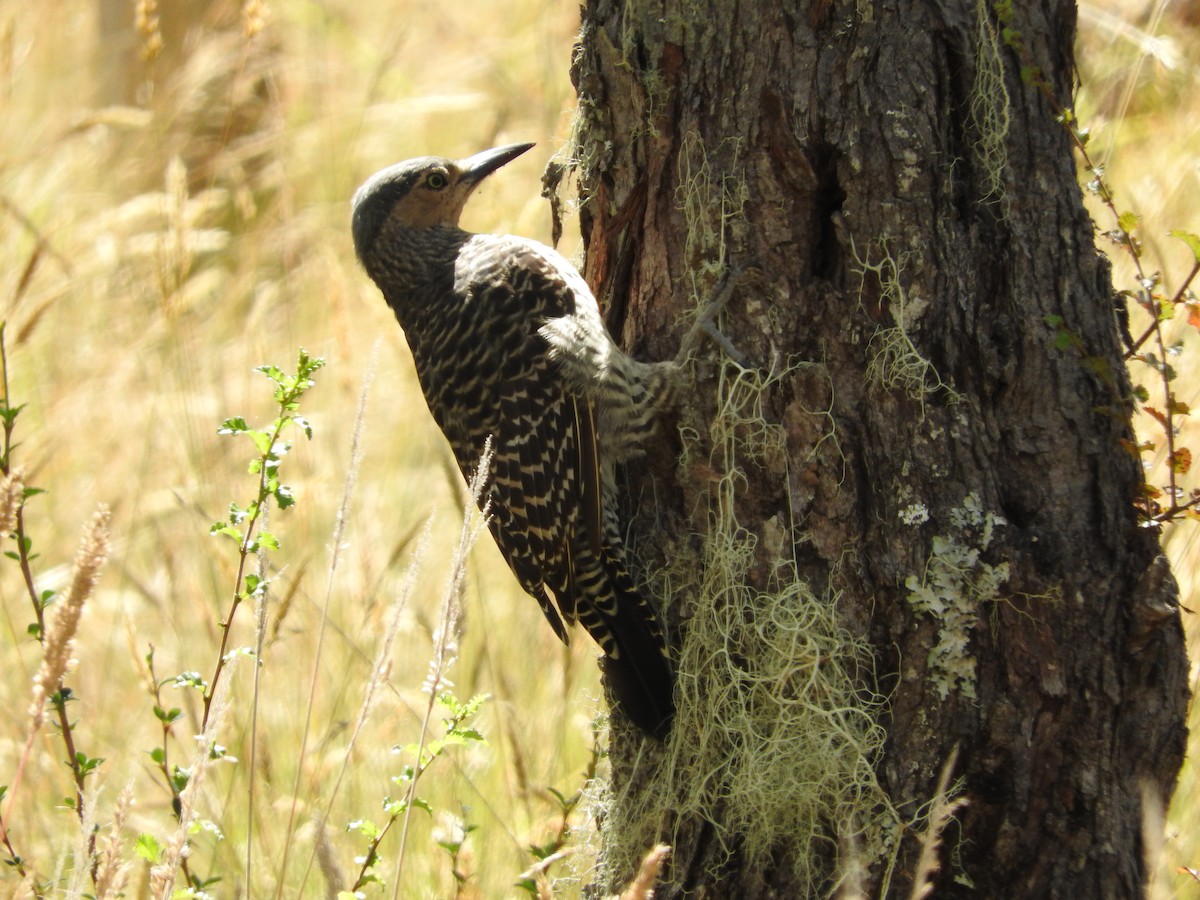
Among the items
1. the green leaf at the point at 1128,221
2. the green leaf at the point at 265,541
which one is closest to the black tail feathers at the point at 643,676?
the green leaf at the point at 265,541

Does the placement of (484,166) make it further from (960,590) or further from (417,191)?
(960,590)

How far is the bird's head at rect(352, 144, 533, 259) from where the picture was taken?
12.0ft

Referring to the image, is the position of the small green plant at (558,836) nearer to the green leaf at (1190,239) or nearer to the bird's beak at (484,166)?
the green leaf at (1190,239)

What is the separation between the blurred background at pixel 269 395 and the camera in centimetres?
321

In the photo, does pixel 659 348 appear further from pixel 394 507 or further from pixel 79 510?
pixel 79 510

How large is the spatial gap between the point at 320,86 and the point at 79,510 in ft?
8.54

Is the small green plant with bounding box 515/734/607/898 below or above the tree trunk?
below

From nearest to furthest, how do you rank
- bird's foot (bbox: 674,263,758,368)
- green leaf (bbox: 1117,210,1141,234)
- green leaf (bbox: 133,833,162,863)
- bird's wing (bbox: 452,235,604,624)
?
green leaf (bbox: 133,833,162,863) < green leaf (bbox: 1117,210,1141,234) < bird's foot (bbox: 674,263,758,368) < bird's wing (bbox: 452,235,604,624)

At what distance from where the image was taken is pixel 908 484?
2.35 metres

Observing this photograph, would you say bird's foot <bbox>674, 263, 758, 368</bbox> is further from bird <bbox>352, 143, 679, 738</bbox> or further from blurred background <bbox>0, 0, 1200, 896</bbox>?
blurred background <bbox>0, 0, 1200, 896</bbox>

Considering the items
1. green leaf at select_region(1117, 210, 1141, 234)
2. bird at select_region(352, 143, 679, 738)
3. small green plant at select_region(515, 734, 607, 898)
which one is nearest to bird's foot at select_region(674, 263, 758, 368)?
bird at select_region(352, 143, 679, 738)

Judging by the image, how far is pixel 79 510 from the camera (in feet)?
14.7

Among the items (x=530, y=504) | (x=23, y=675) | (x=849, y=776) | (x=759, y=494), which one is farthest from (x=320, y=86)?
(x=849, y=776)

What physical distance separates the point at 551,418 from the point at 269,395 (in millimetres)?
2219
